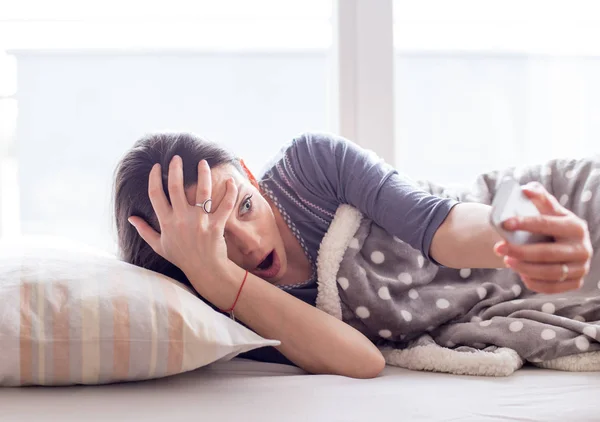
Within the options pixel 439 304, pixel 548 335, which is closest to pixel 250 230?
pixel 439 304

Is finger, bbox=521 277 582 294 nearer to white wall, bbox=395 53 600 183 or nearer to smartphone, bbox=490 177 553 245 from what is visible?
smartphone, bbox=490 177 553 245

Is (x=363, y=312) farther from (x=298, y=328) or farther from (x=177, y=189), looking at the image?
(x=177, y=189)

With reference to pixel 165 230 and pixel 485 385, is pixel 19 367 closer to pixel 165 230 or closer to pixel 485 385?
pixel 165 230

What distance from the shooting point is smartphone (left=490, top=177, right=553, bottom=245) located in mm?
772

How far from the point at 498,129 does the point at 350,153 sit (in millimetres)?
793

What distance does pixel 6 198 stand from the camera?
6.00ft

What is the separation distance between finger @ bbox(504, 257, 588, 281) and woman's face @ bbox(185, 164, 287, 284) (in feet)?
1.73

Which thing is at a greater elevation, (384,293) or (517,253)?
(517,253)

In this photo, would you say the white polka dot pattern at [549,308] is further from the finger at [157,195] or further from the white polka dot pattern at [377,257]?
the finger at [157,195]

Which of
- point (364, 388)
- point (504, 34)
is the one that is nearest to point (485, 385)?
point (364, 388)

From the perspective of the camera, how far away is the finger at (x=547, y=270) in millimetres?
797

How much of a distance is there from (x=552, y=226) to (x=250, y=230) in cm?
57

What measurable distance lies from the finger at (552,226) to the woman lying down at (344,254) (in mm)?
239

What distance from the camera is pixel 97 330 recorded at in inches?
39.2
